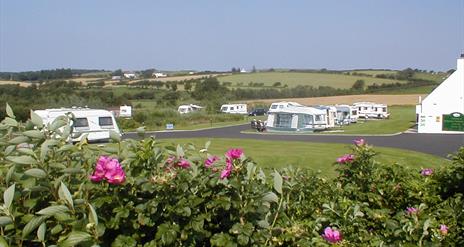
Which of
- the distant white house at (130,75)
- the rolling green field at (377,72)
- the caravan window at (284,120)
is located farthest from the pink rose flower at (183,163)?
the rolling green field at (377,72)

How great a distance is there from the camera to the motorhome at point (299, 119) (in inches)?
1550

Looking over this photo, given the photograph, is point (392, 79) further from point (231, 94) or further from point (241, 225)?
point (241, 225)

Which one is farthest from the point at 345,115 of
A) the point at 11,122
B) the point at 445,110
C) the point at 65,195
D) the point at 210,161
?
the point at 65,195

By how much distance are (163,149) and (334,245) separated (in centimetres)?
96

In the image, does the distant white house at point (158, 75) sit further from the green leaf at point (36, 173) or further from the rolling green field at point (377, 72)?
the green leaf at point (36, 173)

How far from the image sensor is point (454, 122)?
115 feet

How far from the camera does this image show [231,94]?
8594 cm

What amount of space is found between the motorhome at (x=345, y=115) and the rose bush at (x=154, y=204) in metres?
46.1

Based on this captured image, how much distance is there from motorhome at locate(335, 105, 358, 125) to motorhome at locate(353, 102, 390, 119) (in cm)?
429

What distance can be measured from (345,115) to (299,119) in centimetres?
1223

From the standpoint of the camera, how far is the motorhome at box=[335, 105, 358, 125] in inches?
1909

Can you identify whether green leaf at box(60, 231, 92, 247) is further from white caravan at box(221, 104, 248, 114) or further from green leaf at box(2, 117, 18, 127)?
white caravan at box(221, 104, 248, 114)

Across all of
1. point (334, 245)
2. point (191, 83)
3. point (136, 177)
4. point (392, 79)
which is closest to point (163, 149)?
point (136, 177)

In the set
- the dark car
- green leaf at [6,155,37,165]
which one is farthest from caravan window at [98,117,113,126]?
the dark car
